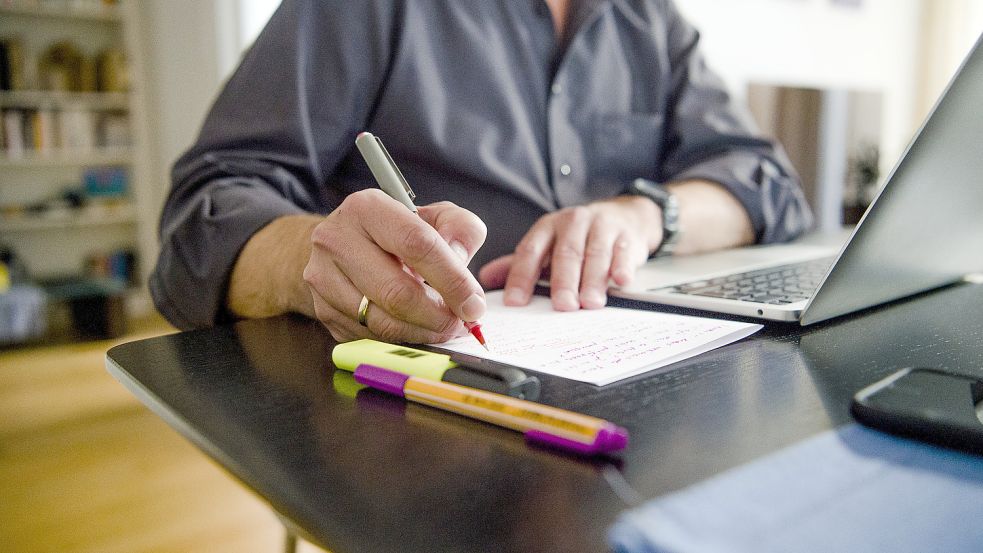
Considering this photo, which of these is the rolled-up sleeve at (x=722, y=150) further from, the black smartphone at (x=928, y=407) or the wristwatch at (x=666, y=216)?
the black smartphone at (x=928, y=407)

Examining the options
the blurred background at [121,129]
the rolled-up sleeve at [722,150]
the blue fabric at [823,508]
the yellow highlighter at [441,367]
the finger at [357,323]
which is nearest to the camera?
the blue fabric at [823,508]

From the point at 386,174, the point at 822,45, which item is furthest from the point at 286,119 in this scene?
the point at 822,45

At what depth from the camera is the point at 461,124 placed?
2.67 ft

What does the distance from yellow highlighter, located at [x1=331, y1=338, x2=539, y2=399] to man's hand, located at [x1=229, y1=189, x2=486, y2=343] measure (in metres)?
0.03

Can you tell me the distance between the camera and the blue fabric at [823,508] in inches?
7.0

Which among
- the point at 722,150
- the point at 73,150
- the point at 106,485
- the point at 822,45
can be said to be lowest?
the point at 106,485

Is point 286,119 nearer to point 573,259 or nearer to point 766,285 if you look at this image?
point 573,259

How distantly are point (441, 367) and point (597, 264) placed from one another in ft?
0.79

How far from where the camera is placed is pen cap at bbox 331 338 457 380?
332 mm

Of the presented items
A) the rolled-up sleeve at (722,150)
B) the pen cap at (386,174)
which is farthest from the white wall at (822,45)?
the pen cap at (386,174)

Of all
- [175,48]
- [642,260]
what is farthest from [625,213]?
[175,48]

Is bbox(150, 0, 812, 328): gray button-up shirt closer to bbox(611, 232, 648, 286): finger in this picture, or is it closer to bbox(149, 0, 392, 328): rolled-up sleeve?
bbox(149, 0, 392, 328): rolled-up sleeve

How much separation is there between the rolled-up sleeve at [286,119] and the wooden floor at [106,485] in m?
0.54

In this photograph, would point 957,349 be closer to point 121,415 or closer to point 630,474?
point 630,474
